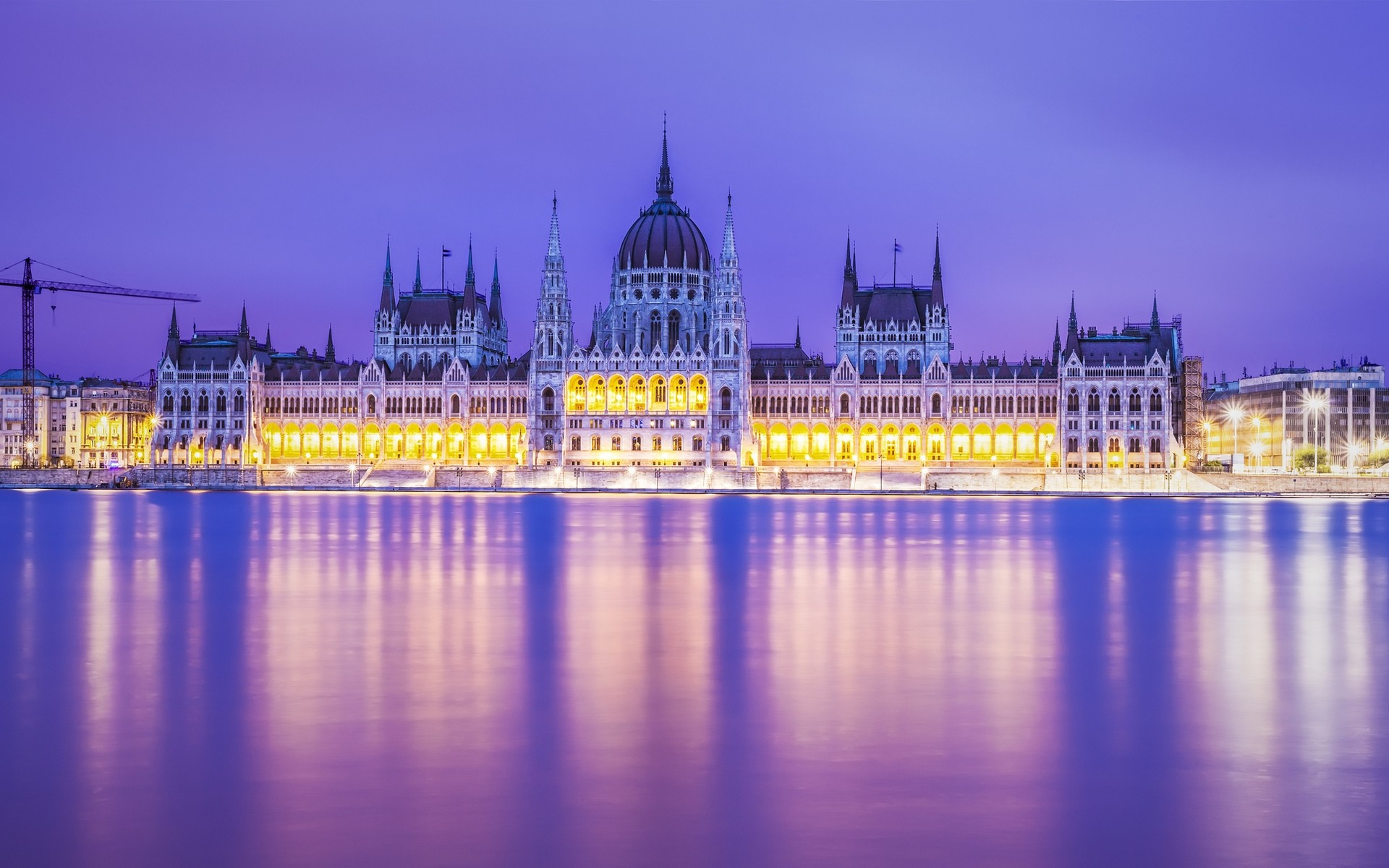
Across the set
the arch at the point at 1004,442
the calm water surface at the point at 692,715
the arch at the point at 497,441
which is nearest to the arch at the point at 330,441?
the arch at the point at 497,441

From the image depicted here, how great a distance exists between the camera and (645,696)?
16.1 m

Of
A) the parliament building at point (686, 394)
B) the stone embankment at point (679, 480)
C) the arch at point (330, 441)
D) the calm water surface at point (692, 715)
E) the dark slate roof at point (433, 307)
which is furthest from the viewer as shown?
the dark slate roof at point (433, 307)

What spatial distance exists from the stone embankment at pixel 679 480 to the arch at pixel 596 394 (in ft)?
27.6

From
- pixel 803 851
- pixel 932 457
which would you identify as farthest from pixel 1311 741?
pixel 932 457

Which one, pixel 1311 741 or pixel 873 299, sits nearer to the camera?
pixel 1311 741

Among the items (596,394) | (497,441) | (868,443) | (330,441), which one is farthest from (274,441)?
Answer: (868,443)

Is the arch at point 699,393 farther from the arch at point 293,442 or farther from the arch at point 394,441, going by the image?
the arch at point 293,442

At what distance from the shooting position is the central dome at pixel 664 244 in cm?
12531

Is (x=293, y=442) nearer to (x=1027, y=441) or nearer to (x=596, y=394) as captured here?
(x=596, y=394)

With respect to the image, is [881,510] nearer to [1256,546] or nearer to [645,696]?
[1256,546]

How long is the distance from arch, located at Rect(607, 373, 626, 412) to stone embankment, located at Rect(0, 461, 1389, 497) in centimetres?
780

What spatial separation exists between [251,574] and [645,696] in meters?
19.5

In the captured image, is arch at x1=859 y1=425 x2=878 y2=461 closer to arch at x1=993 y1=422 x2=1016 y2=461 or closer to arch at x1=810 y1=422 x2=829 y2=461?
arch at x1=810 y1=422 x2=829 y2=461

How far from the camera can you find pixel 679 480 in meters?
105
